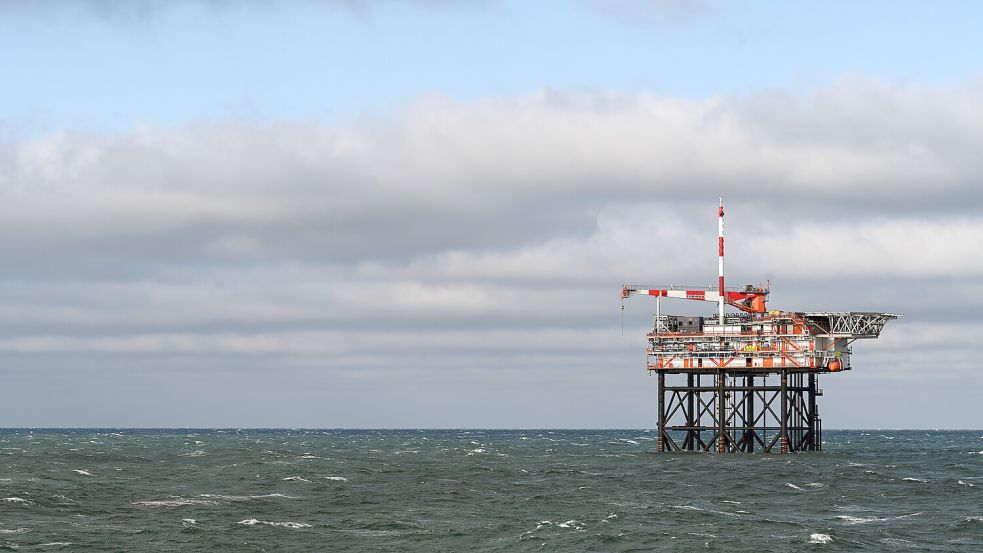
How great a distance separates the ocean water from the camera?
60.4m

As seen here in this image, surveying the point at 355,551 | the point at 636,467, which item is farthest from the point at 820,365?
the point at 355,551

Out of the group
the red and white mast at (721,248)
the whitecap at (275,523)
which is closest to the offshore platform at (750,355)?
the red and white mast at (721,248)

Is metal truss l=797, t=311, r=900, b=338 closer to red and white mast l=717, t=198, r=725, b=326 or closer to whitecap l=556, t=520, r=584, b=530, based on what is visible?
red and white mast l=717, t=198, r=725, b=326

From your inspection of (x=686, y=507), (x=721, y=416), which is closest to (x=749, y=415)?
(x=721, y=416)

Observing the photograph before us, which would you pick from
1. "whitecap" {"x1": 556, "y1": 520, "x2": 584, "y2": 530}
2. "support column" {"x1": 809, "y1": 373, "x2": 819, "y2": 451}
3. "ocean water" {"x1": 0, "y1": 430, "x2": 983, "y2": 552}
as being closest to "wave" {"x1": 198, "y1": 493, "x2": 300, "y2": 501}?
"ocean water" {"x1": 0, "y1": 430, "x2": 983, "y2": 552}

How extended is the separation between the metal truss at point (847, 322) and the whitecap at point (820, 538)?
52.3 meters

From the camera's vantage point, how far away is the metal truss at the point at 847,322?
112m

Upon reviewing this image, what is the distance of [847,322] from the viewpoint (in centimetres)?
11244

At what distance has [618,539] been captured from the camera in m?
60.9

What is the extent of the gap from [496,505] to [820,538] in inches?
819

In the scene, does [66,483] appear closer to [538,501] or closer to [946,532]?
[538,501]

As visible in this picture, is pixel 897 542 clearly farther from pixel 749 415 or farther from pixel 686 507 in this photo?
pixel 749 415

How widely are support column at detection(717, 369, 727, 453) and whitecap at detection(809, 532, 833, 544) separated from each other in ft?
173

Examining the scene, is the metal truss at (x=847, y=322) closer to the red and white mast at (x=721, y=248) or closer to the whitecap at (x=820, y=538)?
the red and white mast at (x=721, y=248)
